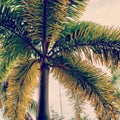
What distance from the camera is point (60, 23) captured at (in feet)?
24.8

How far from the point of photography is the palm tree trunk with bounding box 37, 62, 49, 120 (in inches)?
290

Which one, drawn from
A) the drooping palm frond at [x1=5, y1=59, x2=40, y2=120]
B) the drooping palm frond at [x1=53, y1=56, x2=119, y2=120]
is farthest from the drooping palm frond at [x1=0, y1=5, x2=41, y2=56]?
the drooping palm frond at [x1=53, y1=56, x2=119, y2=120]

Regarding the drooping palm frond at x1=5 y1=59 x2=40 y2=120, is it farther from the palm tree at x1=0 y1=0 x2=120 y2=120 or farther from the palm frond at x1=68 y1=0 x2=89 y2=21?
the palm frond at x1=68 y1=0 x2=89 y2=21

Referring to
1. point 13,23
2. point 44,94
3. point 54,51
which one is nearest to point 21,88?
point 44,94

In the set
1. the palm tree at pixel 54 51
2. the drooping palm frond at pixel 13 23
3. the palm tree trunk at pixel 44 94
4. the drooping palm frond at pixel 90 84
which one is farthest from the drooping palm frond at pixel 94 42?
the drooping palm frond at pixel 13 23

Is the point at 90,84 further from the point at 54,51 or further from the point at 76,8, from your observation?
the point at 76,8

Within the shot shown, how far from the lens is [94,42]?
7785 millimetres

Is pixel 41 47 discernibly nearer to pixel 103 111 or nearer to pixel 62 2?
pixel 62 2

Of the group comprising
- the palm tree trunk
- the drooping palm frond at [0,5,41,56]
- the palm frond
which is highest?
the palm frond

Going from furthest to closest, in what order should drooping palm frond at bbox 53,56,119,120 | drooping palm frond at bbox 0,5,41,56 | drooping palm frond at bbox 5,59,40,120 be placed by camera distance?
drooping palm frond at bbox 5,59,40,120
drooping palm frond at bbox 0,5,41,56
drooping palm frond at bbox 53,56,119,120

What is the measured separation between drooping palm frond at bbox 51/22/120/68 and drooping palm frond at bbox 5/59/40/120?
70cm

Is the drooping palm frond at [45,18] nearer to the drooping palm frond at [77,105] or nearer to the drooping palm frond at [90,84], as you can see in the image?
the drooping palm frond at [90,84]

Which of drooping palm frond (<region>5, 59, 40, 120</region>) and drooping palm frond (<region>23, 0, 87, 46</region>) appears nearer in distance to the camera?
drooping palm frond (<region>23, 0, 87, 46</region>)

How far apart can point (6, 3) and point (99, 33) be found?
6.77ft
